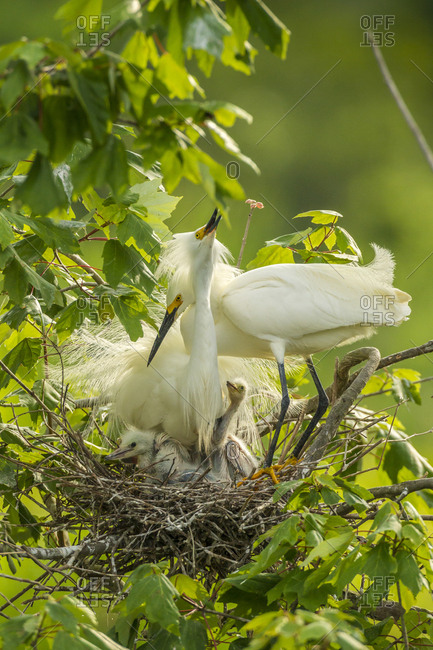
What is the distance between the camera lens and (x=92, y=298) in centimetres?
158

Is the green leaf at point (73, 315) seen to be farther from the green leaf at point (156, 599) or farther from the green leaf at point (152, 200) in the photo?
the green leaf at point (156, 599)

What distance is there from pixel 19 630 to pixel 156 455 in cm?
110

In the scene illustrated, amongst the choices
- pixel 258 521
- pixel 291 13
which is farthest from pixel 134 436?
pixel 291 13

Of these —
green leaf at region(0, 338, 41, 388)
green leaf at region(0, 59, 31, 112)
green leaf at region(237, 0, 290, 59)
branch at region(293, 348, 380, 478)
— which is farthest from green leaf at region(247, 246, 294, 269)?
green leaf at region(0, 59, 31, 112)

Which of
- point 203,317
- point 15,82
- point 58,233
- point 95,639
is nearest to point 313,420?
point 203,317

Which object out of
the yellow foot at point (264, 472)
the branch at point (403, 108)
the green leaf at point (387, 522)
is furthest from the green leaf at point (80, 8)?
the yellow foot at point (264, 472)

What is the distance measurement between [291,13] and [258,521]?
219 inches

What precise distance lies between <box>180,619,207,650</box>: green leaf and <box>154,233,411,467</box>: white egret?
2.39 feet

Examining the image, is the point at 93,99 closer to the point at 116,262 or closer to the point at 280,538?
the point at 280,538

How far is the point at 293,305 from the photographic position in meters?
1.83

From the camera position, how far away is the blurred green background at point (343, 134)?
499 cm

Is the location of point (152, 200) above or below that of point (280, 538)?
above

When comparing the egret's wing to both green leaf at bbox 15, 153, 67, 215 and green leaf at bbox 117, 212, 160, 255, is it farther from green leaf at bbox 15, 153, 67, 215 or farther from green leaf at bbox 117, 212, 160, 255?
green leaf at bbox 15, 153, 67, 215

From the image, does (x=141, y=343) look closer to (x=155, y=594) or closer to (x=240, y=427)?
(x=240, y=427)
